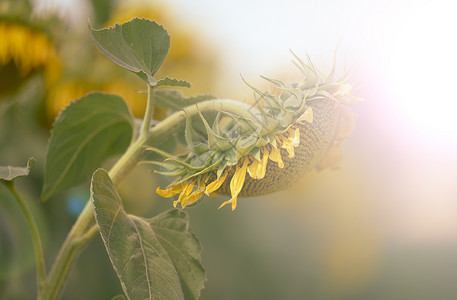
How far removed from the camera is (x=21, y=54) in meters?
1.49

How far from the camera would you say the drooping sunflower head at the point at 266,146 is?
1.37ft

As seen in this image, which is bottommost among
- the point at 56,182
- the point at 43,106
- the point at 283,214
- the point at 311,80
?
the point at 283,214

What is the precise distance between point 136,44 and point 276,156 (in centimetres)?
16

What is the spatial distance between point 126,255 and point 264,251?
2.43 metres

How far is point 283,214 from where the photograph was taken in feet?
10.0

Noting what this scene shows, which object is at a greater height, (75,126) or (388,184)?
(75,126)

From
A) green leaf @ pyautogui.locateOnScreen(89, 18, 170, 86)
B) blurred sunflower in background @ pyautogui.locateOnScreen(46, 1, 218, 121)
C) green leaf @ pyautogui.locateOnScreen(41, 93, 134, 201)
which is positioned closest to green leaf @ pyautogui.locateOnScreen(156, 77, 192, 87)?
green leaf @ pyautogui.locateOnScreen(89, 18, 170, 86)

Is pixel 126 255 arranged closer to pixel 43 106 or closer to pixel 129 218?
pixel 129 218

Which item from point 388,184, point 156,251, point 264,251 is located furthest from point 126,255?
point 388,184

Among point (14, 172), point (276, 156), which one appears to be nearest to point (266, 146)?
point (276, 156)

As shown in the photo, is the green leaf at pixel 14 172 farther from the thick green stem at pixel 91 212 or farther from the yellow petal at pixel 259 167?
the yellow petal at pixel 259 167

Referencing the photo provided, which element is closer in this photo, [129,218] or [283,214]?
[129,218]

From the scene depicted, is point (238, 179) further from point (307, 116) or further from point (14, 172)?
point (14, 172)

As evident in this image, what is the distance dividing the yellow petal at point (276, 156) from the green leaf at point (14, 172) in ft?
0.70
